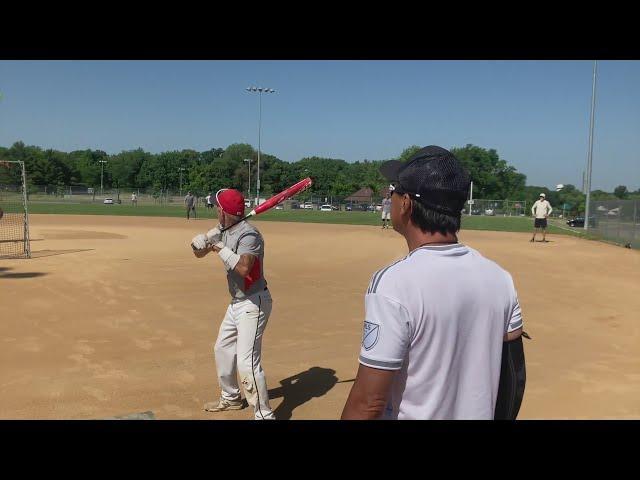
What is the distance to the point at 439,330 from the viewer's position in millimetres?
1680

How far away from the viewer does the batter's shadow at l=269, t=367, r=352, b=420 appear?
16.9 ft

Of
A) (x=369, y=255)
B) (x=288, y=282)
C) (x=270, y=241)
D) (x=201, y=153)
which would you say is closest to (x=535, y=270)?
(x=369, y=255)

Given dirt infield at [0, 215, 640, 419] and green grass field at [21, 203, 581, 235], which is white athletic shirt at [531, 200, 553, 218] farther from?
green grass field at [21, 203, 581, 235]

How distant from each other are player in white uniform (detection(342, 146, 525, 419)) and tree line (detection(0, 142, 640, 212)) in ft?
335

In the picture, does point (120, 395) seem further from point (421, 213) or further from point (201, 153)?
point (201, 153)

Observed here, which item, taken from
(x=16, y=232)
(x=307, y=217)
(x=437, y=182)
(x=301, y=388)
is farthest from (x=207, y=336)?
(x=307, y=217)

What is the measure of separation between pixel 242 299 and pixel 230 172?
116438mm

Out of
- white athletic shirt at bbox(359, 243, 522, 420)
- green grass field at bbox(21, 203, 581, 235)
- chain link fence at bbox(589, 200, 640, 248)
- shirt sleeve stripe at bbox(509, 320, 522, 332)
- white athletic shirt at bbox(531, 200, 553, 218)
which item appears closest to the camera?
white athletic shirt at bbox(359, 243, 522, 420)

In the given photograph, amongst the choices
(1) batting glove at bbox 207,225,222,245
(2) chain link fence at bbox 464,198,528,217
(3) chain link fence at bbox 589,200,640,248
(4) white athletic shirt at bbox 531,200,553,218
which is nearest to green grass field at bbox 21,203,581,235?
(3) chain link fence at bbox 589,200,640,248

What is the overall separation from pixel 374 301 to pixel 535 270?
46.6 ft

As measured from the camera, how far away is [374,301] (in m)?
1.65

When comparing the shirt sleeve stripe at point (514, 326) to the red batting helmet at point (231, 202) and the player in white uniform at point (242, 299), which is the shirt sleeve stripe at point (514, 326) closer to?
the player in white uniform at point (242, 299)

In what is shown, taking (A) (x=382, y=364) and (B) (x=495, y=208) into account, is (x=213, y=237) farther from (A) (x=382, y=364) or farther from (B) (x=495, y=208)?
(B) (x=495, y=208)

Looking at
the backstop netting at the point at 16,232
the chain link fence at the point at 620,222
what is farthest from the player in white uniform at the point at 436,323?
the chain link fence at the point at 620,222
